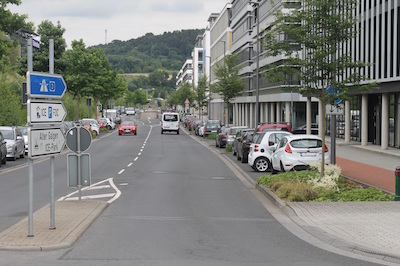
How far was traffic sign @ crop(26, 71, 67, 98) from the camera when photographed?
1037 centimetres

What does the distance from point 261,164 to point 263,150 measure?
720 mm

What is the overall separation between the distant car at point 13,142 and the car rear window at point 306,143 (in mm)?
15952

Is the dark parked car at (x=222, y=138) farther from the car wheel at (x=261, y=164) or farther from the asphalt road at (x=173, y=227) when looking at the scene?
the asphalt road at (x=173, y=227)

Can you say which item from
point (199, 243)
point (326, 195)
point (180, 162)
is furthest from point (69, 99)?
point (199, 243)

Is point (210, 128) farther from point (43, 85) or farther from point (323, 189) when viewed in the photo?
point (43, 85)

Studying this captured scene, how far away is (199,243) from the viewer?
417 inches

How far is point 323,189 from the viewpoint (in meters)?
16.8

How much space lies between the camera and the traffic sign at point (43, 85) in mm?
10367

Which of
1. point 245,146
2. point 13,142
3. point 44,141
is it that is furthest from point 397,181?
point 13,142

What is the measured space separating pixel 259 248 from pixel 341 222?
3.23m

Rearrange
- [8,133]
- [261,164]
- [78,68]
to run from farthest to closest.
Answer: [78,68] → [8,133] → [261,164]

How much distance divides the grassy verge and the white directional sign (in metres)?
6.82

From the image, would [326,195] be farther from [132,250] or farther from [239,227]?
[132,250]

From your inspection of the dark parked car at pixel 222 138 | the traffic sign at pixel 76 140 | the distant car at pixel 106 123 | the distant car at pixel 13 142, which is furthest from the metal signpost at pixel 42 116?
the distant car at pixel 106 123
